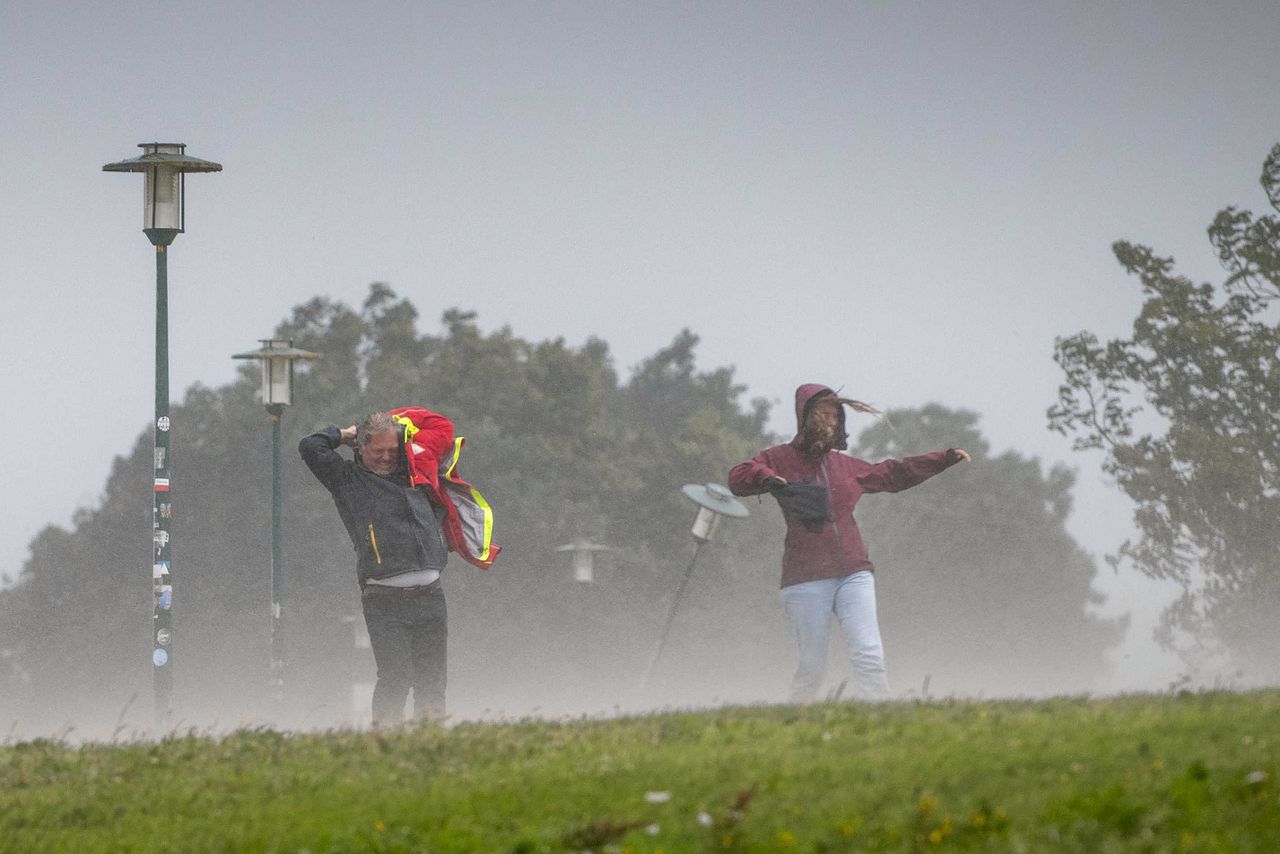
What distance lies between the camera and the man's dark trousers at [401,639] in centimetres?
1034

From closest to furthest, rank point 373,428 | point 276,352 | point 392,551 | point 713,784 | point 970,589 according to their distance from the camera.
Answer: point 713,784
point 392,551
point 373,428
point 276,352
point 970,589

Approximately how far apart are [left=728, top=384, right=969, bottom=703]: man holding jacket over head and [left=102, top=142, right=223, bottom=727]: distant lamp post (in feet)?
25.8

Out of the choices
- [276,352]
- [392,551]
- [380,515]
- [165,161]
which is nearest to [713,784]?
[392,551]

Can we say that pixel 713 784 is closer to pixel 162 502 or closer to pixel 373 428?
pixel 373 428

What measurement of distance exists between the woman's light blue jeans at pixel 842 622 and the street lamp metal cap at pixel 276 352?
47.8 ft

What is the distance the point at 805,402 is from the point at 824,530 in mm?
901

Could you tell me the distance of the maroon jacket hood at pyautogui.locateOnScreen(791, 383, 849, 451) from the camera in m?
11.4

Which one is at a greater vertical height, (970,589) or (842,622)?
(970,589)

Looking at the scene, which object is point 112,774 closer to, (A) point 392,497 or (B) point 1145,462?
(A) point 392,497

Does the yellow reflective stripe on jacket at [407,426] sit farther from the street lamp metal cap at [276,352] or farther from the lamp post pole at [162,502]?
the street lamp metal cap at [276,352]

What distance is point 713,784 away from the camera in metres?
7.04

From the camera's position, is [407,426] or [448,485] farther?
[448,485]

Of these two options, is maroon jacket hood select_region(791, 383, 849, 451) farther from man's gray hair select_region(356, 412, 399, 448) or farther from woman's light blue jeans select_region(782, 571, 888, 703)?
man's gray hair select_region(356, 412, 399, 448)

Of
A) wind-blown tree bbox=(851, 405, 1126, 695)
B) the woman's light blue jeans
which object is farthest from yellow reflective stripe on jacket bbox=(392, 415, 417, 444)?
wind-blown tree bbox=(851, 405, 1126, 695)
